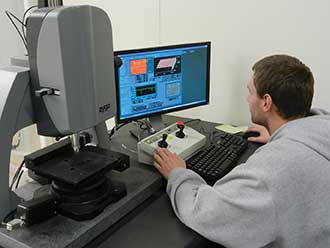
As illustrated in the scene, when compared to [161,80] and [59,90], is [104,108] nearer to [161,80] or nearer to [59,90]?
[59,90]

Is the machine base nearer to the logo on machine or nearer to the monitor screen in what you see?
the logo on machine

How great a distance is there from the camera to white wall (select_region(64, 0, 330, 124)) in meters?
1.76

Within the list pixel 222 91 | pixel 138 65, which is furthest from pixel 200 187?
pixel 222 91

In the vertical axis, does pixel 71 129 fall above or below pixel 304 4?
below

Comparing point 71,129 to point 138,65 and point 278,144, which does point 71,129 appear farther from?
point 138,65

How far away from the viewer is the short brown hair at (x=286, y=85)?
120cm

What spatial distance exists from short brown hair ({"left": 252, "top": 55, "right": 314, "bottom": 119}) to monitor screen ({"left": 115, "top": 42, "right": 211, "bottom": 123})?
1.75 feet

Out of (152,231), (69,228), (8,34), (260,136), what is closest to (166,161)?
(152,231)

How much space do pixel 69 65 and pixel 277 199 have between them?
0.62 metres

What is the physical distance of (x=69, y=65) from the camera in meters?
0.91

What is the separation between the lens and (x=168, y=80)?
67.5 inches

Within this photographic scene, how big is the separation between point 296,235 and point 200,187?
30 centimetres

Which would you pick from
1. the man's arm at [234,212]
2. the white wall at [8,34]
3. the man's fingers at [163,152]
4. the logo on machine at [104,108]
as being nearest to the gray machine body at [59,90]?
the logo on machine at [104,108]

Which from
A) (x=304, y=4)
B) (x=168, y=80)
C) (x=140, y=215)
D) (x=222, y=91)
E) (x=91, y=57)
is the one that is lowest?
(x=140, y=215)
